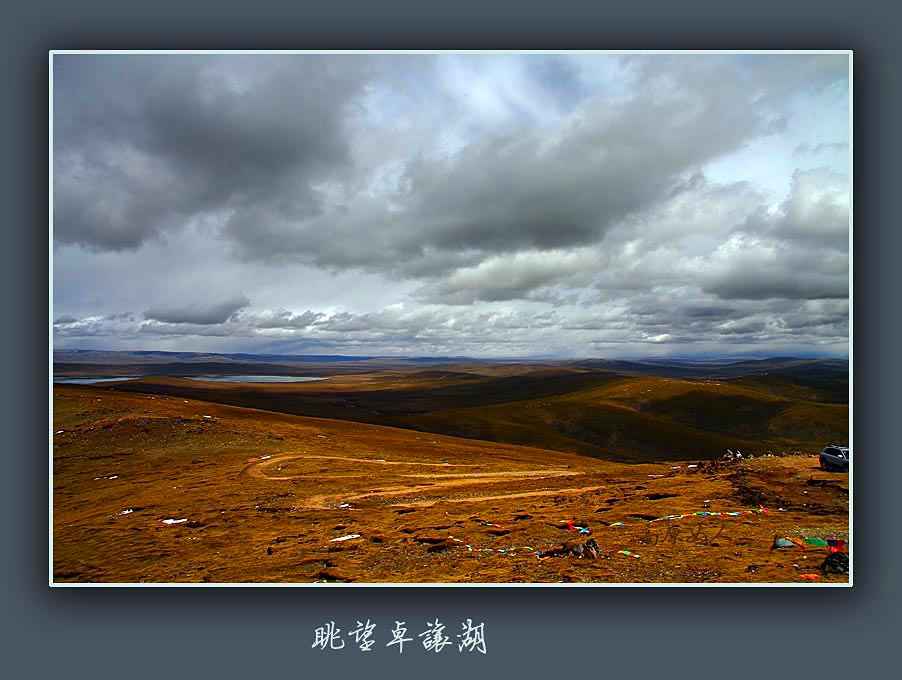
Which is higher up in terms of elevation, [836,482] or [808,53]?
[808,53]

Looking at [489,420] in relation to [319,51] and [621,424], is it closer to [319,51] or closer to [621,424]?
[621,424]

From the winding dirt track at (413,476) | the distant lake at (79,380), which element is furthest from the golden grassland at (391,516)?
the distant lake at (79,380)

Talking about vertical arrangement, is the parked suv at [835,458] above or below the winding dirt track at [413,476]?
above

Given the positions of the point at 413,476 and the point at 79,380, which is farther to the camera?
the point at 413,476

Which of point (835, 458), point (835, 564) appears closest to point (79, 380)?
point (835, 564)

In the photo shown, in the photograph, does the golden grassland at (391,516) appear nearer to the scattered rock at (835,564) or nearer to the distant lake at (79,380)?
the scattered rock at (835,564)

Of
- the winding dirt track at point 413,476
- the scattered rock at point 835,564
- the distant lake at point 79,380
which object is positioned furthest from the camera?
the winding dirt track at point 413,476

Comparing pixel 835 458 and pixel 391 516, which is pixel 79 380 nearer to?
pixel 391 516
